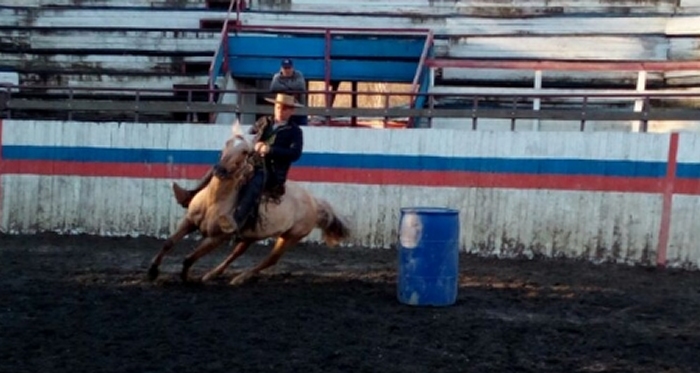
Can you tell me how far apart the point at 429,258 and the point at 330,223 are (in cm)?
161

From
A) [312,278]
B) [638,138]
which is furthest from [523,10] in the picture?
[312,278]

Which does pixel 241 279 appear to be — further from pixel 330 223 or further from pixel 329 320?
pixel 329 320

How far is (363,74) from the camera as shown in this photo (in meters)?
16.1

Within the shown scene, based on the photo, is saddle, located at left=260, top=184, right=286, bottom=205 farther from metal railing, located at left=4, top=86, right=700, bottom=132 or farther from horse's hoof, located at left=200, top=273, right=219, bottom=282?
metal railing, located at left=4, top=86, right=700, bottom=132

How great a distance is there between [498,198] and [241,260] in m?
3.14

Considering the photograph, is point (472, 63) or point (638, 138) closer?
point (638, 138)

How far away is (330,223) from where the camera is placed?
9508 mm

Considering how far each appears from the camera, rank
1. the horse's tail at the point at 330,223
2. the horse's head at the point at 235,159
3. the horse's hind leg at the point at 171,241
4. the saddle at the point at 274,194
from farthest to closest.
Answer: the horse's tail at the point at 330,223
the saddle at the point at 274,194
the horse's hind leg at the point at 171,241
the horse's head at the point at 235,159

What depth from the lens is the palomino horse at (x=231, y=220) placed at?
8406mm

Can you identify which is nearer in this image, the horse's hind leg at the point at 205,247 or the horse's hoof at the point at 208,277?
the horse's hind leg at the point at 205,247

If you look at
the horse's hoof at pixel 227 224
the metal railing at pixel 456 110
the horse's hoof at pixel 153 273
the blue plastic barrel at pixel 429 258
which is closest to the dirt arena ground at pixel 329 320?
the horse's hoof at pixel 153 273

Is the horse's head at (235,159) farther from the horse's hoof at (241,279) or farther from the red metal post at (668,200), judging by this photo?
the red metal post at (668,200)

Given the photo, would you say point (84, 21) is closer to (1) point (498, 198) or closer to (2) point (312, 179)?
(2) point (312, 179)

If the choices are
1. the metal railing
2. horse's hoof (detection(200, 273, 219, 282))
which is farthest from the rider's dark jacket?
the metal railing
